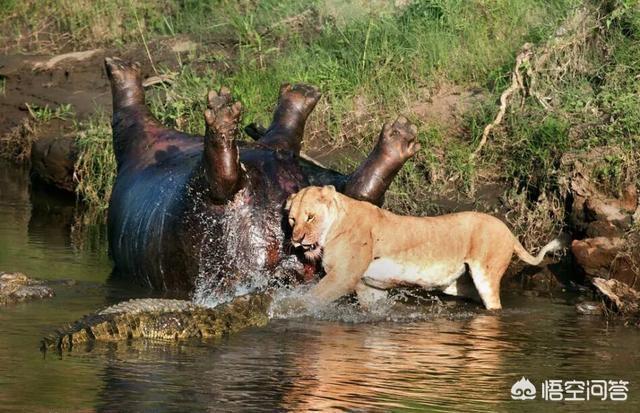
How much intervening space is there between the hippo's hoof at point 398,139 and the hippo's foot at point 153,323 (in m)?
1.73

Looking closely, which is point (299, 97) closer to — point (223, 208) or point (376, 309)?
point (223, 208)

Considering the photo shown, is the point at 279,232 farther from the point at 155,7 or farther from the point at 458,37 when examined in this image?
the point at 155,7

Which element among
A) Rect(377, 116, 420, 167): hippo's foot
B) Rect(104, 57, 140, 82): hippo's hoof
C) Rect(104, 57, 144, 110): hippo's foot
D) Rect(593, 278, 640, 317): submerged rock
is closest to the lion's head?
Rect(377, 116, 420, 167): hippo's foot

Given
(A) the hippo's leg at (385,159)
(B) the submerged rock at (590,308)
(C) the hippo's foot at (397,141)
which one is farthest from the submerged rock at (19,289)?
(B) the submerged rock at (590,308)

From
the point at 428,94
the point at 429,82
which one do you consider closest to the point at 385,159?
the point at 428,94

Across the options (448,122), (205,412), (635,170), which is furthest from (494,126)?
(205,412)

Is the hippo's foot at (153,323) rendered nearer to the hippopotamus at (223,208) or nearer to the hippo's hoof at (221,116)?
the hippopotamus at (223,208)

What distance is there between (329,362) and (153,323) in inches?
41.7

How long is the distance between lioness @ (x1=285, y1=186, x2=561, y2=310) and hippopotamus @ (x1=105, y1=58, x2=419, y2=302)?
402mm

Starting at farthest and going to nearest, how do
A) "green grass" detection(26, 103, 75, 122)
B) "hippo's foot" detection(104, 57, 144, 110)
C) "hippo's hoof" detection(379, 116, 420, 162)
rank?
"green grass" detection(26, 103, 75, 122) → "hippo's foot" detection(104, 57, 144, 110) → "hippo's hoof" detection(379, 116, 420, 162)

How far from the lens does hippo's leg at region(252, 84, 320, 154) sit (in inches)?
433

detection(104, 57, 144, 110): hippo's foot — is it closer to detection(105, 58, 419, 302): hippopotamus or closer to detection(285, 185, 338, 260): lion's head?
detection(105, 58, 419, 302): hippopotamus

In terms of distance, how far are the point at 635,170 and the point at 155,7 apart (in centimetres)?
765

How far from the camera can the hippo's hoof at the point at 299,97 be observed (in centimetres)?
1117
